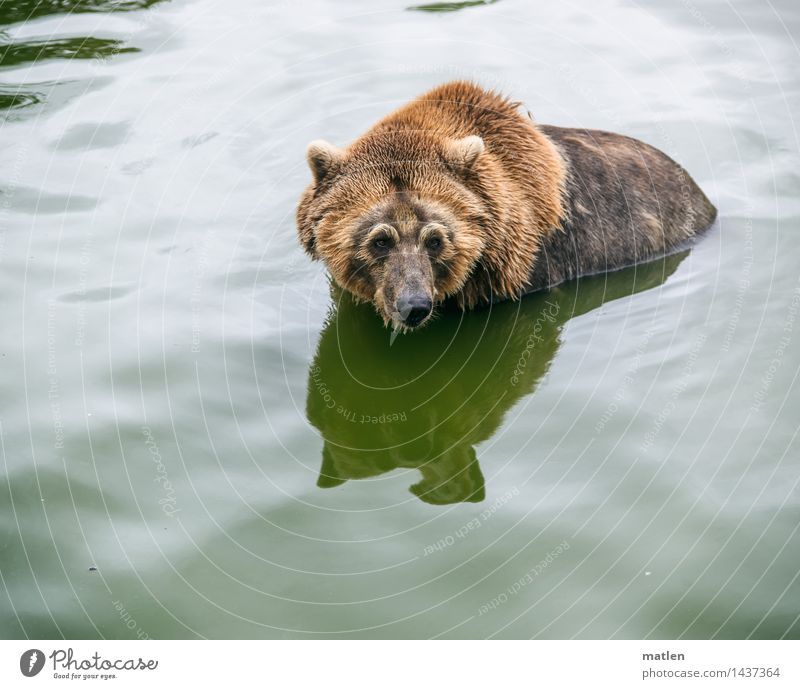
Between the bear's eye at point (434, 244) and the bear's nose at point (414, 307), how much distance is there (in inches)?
22.3

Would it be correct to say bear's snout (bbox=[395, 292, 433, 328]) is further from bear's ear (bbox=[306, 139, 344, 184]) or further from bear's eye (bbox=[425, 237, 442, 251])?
bear's ear (bbox=[306, 139, 344, 184])

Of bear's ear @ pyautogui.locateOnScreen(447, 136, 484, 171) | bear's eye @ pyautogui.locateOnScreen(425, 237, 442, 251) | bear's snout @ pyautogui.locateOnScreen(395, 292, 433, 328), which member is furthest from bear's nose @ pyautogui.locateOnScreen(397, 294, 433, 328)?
bear's ear @ pyautogui.locateOnScreen(447, 136, 484, 171)

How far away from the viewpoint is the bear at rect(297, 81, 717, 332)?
927cm

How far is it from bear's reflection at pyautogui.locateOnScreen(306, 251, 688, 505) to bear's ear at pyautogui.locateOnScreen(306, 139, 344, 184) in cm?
148

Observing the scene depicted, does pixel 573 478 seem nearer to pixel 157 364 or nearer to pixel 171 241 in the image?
pixel 157 364

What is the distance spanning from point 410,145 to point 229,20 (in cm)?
703

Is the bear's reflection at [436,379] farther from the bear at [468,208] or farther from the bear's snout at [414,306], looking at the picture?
the bear's snout at [414,306]

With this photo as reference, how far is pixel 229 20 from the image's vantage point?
1542cm

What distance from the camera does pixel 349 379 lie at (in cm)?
956

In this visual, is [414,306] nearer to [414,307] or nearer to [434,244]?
[414,307]

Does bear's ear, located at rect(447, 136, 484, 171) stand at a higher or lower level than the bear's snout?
higher

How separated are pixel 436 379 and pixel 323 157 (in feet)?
7.13

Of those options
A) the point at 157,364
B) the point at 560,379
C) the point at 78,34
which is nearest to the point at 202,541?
the point at 157,364

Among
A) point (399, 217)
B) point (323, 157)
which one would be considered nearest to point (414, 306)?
point (399, 217)
